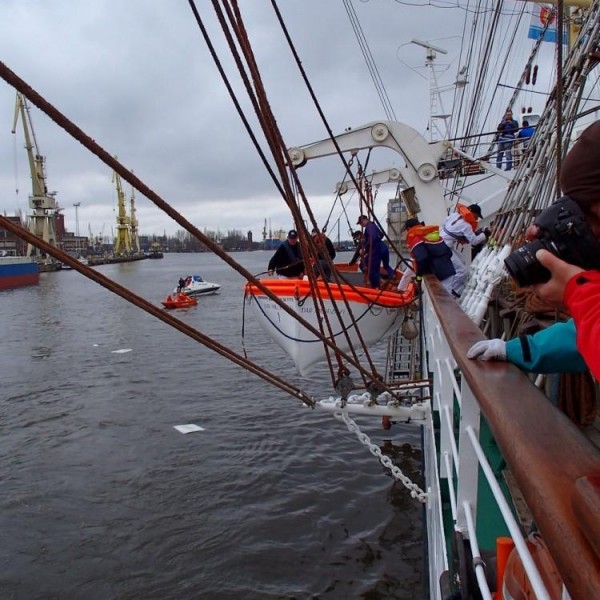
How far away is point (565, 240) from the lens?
122 centimetres

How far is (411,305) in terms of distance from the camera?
26.3 feet

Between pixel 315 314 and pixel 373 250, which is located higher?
pixel 373 250

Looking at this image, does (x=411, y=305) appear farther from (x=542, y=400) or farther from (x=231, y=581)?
(x=542, y=400)

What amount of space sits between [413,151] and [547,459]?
7.87 metres

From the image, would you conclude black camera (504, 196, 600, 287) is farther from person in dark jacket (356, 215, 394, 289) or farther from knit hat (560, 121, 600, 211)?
person in dark jacket (356, 215, 394, 289)

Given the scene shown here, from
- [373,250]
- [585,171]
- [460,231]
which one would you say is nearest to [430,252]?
[460,231]

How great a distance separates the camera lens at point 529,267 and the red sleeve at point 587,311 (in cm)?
13

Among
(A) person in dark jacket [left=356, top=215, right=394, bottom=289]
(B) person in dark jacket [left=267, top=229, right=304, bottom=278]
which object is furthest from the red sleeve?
(B) person in dark jacket [left=267, top=229, right=304, bottom=278]

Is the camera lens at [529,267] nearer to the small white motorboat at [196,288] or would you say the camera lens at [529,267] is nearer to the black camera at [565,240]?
the black camera at [565,240]

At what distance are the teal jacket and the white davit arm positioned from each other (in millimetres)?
6903

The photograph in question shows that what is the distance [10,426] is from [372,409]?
23.4 ft

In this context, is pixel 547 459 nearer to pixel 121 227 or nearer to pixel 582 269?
pixel 582 269

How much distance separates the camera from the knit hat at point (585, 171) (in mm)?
1168

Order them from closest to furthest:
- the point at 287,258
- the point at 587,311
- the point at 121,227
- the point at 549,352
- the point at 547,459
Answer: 1. the point at 547,459
2. the point at 587,311
3. the point at 549,352
4. the point at 287,258
5. the point at 121,227
